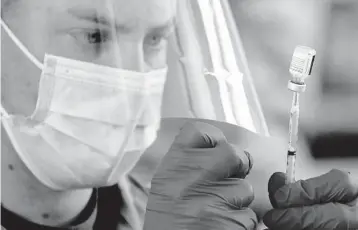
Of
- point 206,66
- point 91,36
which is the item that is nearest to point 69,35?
point 91,36

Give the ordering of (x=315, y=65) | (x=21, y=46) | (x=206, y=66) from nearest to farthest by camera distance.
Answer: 1. (x=21, y=46)
2. (x=206, y=66)
3. (x=315, y=65)

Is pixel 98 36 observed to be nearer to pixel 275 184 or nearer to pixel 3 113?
pixel 3 113

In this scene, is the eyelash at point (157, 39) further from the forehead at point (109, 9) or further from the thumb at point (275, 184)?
the thumb at point (275, 184)

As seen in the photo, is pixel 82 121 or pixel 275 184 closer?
pixel 82 121

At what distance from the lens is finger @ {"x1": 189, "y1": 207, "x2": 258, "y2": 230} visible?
1.02 meters

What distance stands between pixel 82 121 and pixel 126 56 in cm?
14

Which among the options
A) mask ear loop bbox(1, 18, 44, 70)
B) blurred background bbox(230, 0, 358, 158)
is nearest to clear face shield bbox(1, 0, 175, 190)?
mask ear loop bbox(1, 18, 44, 70)

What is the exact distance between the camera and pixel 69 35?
0.96 meters

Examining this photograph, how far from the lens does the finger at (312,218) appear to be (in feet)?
3.62

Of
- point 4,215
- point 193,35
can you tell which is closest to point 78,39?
point 193,35

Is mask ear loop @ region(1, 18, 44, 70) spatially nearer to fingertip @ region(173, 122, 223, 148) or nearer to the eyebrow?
the eyebrow

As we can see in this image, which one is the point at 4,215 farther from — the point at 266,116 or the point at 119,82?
the point at 266,116

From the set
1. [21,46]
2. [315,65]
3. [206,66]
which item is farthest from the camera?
[315,65]

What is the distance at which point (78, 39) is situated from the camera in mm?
962
